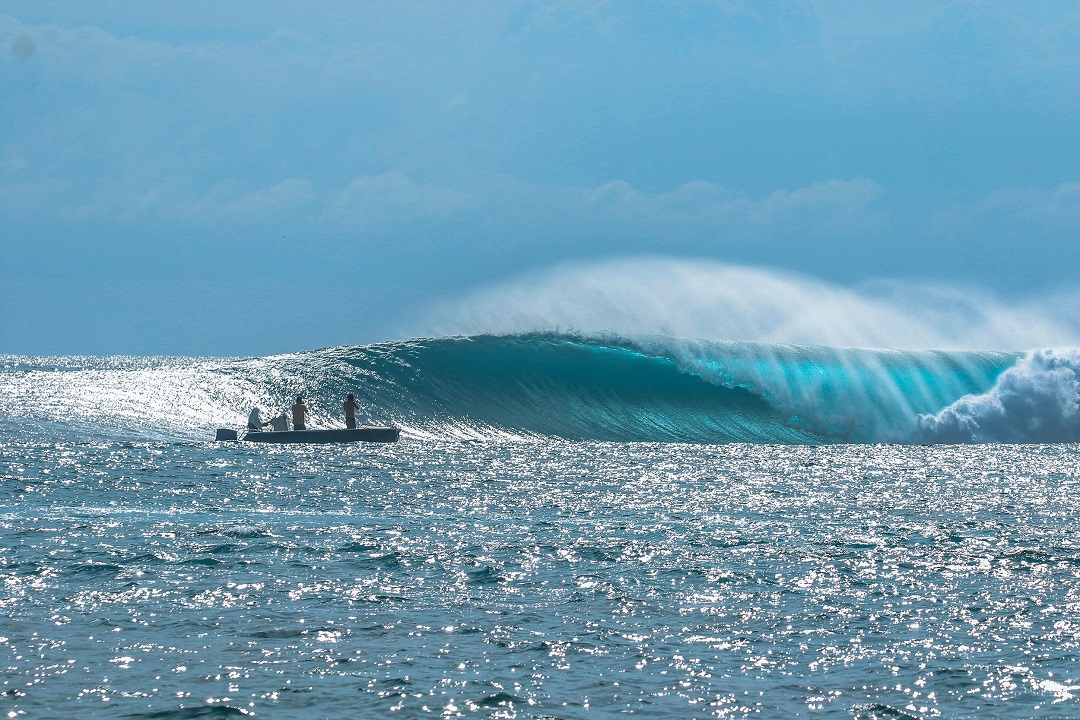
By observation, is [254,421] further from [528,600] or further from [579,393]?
[528,600]

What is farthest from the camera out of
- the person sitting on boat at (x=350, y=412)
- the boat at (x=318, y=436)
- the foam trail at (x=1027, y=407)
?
the foam trail at (x=1027, y=407)

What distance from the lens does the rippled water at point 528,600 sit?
284 inches

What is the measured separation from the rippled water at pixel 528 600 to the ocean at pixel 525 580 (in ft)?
0.12

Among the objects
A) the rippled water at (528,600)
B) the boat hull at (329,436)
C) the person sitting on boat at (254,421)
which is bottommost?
the rippled water at (528,600)

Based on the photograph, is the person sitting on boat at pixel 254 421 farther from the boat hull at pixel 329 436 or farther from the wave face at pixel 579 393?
the wave face at pixel 579 393

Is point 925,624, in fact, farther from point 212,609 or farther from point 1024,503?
point 1024,503

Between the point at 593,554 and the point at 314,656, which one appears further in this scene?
the point at 593,554

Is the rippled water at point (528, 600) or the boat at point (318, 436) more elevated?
the boat at point (318, 436)

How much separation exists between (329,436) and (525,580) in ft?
61.6

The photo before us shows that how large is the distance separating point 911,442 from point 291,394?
18.5 meters

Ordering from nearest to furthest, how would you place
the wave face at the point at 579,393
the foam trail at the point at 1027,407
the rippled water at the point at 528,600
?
the rippled water at the point at 528,600 < the wave face at the point at 579,393 < the foam trail at the point at 1027,407

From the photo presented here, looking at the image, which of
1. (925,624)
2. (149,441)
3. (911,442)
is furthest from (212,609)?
(911,442)

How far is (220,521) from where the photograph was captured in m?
14.8

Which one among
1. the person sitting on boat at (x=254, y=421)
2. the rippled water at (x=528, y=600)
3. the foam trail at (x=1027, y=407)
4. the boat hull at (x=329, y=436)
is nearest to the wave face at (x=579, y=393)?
the foam trail at (x=1027, y=407)
